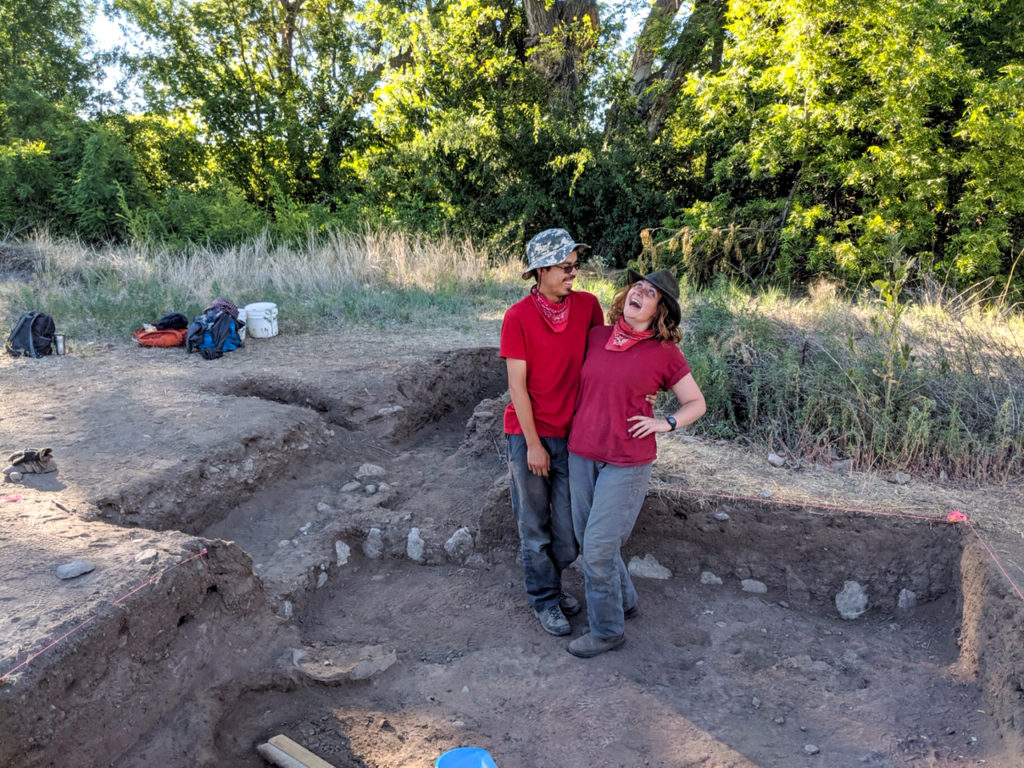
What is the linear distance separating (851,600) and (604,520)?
5.81 ft

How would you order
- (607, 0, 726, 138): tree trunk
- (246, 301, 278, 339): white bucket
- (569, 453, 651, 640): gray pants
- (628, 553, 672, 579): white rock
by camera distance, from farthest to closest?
1. (607, 0, 726, 138): tree trunk
2. (246, 301, 278, 339): white bucket
3. (628, 553, 672, 579): white rock
4. (569, 453, 651, 640): gray pants

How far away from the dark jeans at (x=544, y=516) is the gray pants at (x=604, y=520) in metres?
0.10

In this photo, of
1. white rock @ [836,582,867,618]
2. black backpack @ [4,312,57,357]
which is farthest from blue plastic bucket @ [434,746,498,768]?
black backpack @ [4,312,57,357]

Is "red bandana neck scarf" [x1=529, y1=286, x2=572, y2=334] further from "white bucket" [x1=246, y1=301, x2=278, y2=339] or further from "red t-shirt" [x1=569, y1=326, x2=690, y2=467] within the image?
"white bucket" [x1=246, y1=301, x2=278, y2=339]

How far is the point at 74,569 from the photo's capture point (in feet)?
9.55

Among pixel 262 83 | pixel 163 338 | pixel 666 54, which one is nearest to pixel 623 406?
pixel 163 338

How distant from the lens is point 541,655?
3469 millimetres

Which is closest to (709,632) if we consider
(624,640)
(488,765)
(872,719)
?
(624,640)

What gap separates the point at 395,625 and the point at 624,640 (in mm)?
1221

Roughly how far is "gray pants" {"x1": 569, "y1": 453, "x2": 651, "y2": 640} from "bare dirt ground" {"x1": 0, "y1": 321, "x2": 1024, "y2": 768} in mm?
313

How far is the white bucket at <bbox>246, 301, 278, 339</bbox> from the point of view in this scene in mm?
7484

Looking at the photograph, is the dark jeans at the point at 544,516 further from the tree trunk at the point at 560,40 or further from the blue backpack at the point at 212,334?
the tree trunk at the point at 560,40

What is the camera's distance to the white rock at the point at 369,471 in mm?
5160

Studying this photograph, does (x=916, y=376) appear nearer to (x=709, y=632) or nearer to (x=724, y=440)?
(x=724, y=440)
